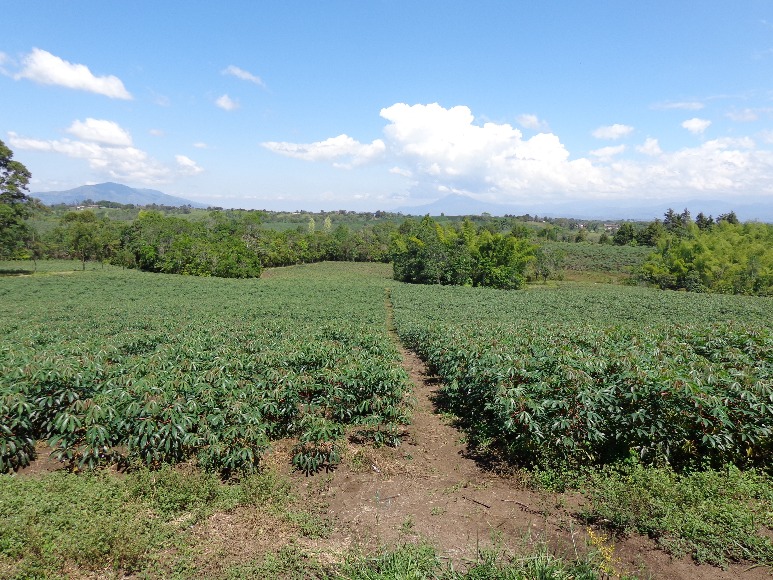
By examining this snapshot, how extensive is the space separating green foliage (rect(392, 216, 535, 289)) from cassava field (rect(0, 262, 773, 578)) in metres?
45.1

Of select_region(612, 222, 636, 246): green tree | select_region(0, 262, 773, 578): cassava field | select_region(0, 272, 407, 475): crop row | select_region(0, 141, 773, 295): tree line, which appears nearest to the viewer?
select_region(0, 262, 773, 578): cassava field

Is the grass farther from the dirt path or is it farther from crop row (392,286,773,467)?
crop row (392,286,773,467)

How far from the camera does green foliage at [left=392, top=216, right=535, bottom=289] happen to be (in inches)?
2136

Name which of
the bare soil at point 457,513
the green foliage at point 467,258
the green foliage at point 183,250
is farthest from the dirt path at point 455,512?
the green foliage at point 183,250

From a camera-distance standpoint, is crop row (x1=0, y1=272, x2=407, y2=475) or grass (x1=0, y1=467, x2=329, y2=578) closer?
Answer: grass (x1=0, y1=467, x2=329, y2=578)

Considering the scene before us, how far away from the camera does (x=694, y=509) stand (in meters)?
4.93

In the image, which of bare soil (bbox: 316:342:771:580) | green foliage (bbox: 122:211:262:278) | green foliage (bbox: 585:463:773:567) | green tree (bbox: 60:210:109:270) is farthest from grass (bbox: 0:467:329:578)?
green tree (bbox: 60:210:109:270)

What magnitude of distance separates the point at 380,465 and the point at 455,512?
5.64ft

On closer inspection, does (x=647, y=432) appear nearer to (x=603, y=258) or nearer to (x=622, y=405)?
(x=622, y=405)

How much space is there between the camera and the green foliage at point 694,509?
14.5 ft

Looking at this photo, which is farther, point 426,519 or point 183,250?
point 183,250

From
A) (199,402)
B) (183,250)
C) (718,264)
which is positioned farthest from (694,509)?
(183,250)

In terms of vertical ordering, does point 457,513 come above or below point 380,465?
above

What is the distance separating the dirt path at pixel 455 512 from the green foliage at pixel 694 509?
0.18 m
